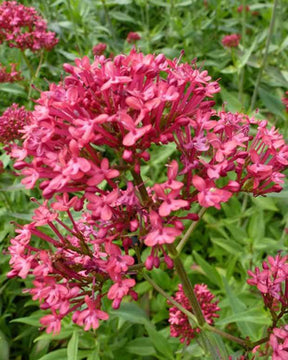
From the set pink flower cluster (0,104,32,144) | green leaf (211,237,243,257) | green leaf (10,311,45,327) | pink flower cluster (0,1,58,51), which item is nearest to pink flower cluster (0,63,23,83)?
pink flower cluster (0,1,58,51)

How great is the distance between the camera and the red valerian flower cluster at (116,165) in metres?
1.30

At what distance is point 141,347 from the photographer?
2584 mm

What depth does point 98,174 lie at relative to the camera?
51.4 inches

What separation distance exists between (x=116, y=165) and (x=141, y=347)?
156cm

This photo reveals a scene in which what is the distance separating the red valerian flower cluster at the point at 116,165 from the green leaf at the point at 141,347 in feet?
3.89

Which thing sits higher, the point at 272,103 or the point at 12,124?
the point at 12,124

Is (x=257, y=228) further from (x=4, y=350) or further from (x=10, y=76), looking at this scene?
(x=10, y=76)

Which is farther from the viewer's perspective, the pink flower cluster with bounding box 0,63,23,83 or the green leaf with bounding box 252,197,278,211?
the pink flower cluster with bounding box 0,63,23,83

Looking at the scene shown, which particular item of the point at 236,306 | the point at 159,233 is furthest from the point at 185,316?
the point at 159,233

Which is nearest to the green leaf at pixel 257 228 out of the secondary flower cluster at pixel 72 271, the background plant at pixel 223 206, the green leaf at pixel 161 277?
the background plant at pixel 223 206

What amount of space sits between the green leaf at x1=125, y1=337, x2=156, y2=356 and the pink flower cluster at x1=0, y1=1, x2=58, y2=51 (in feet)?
7.76

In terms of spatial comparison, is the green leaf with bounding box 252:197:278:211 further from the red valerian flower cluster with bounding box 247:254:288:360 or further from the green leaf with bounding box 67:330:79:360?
the green leaf with bounding box 67:330:79:360

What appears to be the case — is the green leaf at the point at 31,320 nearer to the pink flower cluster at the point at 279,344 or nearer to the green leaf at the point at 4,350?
the green leaf at the point at 4,350

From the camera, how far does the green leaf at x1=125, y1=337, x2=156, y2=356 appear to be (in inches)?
99.8
